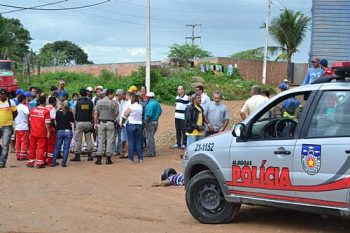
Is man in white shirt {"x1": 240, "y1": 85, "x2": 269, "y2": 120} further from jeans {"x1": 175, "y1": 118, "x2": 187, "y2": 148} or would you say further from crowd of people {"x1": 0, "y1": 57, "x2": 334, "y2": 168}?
jeans {"x1": 175, "y1": 118, "x2": 187, "y2": 148}

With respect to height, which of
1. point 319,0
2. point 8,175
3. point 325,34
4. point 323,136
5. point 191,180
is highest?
point 319,0

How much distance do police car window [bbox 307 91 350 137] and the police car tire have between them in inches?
67.1

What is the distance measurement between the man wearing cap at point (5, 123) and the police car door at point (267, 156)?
8187 millimetres

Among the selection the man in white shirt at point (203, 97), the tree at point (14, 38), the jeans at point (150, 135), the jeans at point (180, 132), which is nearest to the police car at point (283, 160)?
the man in white shirt at point (203, 97)

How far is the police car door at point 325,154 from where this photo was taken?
611 centimetres

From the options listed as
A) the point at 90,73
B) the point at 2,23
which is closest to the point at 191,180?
the point at 90,73

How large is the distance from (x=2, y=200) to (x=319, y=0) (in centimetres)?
937

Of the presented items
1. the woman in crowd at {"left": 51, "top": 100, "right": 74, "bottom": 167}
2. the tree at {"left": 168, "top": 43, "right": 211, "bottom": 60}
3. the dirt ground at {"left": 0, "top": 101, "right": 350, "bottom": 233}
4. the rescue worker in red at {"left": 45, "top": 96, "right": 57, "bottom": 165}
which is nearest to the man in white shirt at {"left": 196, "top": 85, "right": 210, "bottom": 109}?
the dirt ground at {"left": 0, "top": 101, "right": 350, "bottom": 233}

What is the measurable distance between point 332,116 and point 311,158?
540mm

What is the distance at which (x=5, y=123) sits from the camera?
14.0 metres

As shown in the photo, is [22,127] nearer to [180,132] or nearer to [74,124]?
[74,124]

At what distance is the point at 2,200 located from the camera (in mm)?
9820

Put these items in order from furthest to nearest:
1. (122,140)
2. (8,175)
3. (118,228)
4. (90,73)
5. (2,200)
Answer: (90,73), (122,140), (8,175), (2,200), (118,228)

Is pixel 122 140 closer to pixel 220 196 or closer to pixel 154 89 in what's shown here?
pixel 220 196
